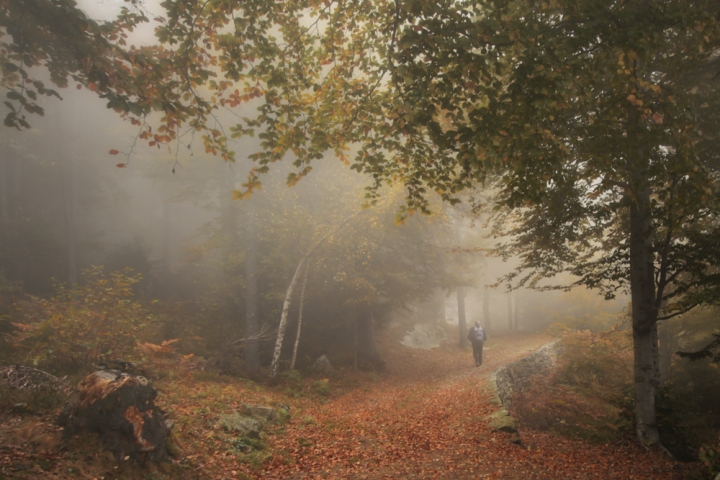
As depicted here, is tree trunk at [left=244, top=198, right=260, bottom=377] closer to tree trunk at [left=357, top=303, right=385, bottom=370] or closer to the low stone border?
tree trunk at [left=357, top=303, right=385, bottom=370]

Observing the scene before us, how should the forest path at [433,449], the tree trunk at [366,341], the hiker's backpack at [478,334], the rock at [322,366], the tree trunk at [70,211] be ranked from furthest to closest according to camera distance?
the tree trunk at [70,211]
the tree trunk at [366,341]
the hiker's backpack at [478,334]
the rock at [322,366]
the forest path at [433,449]

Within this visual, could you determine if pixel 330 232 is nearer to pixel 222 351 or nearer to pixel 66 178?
pixel 222 351

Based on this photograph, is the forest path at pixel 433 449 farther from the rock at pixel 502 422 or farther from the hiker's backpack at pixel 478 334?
the hiker's backpack at pixel 478 334

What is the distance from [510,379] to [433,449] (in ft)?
20.3

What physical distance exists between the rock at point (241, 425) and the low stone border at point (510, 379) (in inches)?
205

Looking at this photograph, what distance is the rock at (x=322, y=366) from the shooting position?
1540cm

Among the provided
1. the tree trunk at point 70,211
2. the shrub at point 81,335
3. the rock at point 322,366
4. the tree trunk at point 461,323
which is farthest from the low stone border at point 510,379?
the tree trunk at point 70,211

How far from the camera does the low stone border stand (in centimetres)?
845

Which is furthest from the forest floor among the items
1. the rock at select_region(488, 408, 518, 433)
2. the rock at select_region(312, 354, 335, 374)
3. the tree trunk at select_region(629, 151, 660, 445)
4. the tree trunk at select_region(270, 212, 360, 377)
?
the rock at select_region(312, 354, 335, 374)

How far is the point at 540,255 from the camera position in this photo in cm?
861

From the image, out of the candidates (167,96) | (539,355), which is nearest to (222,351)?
(167,96)

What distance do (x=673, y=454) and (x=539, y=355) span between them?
8194 mm

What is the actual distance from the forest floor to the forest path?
0.8 inches

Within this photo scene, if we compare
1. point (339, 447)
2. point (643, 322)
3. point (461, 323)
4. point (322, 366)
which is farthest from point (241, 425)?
point (461, 323)
